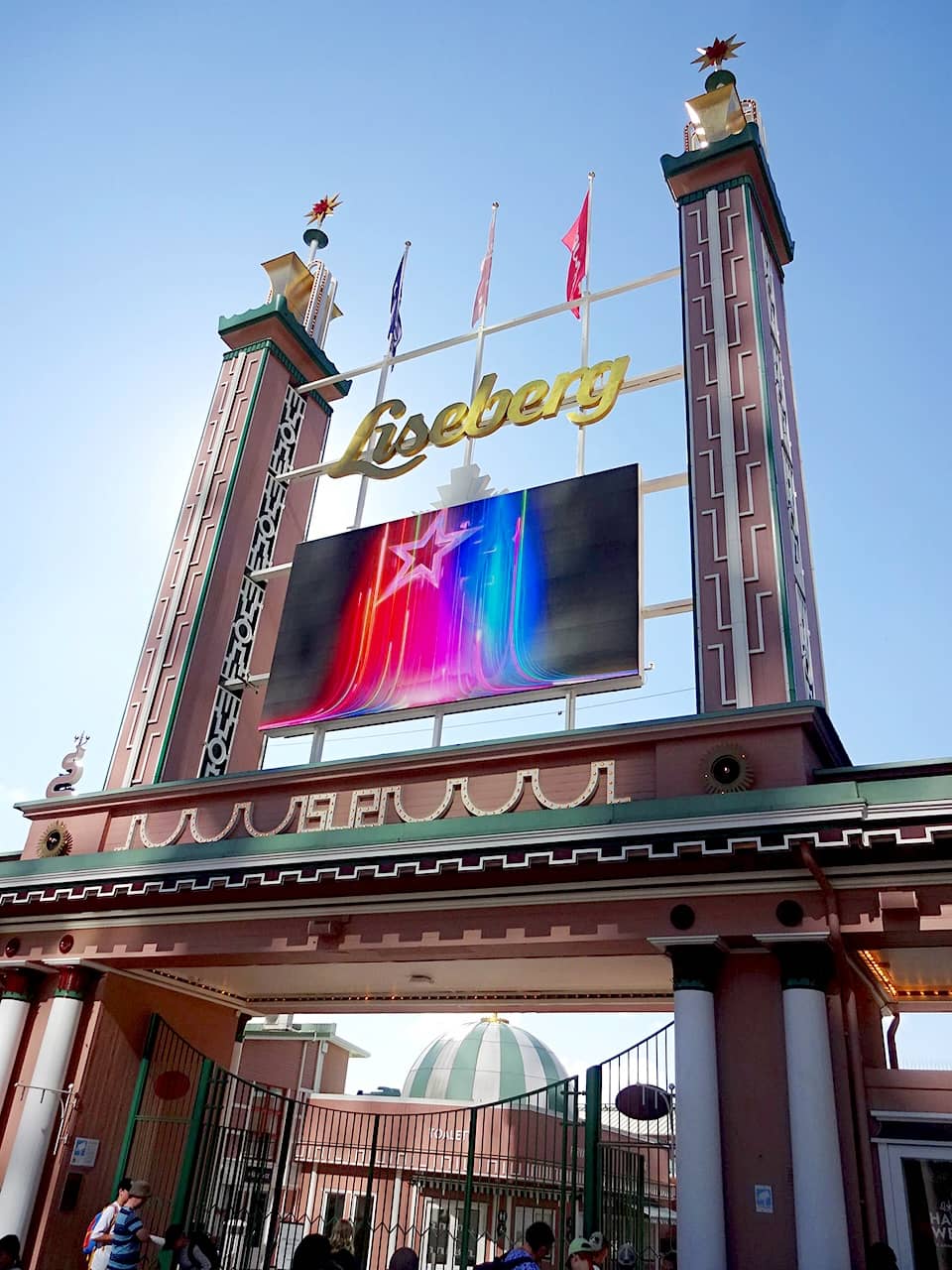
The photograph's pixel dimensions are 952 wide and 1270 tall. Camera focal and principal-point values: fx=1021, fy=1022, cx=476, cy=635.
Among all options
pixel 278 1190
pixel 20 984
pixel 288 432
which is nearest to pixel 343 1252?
pixel 278 1190

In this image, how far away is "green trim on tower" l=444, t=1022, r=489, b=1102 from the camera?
3262 cm

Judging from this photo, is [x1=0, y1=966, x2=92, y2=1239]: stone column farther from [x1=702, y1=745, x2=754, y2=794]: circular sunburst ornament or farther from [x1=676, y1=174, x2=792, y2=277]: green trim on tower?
[x1=676, y1=174, x2=792, y2=277]: green trim on tower

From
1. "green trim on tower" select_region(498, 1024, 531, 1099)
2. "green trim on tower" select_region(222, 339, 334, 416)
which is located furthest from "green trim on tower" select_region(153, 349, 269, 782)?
"green trim on tower" select_region(498, 1024, 531, 1099)

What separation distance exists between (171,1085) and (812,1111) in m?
10.4

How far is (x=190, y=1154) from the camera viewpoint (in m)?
13.9

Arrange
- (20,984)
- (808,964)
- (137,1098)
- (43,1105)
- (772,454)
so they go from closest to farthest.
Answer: (808,964), (43,1105), (772,454), (137,1098), (20,984)

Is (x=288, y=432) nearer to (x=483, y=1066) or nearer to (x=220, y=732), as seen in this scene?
(x=220, y=732)

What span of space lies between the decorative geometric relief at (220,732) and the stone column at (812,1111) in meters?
11.2

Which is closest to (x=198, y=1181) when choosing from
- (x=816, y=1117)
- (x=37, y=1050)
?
(x=37, y=1050)

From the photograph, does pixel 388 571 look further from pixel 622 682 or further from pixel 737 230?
pixel 737 230

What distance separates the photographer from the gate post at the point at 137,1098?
14.7 m

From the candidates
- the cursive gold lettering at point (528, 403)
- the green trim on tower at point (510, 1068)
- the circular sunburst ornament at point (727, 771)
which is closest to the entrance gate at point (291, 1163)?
the circular sunburst ornament at point (727, 771)

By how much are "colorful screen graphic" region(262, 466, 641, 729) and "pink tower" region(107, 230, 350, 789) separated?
158 centimetres

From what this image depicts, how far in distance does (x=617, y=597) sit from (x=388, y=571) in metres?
4.75
